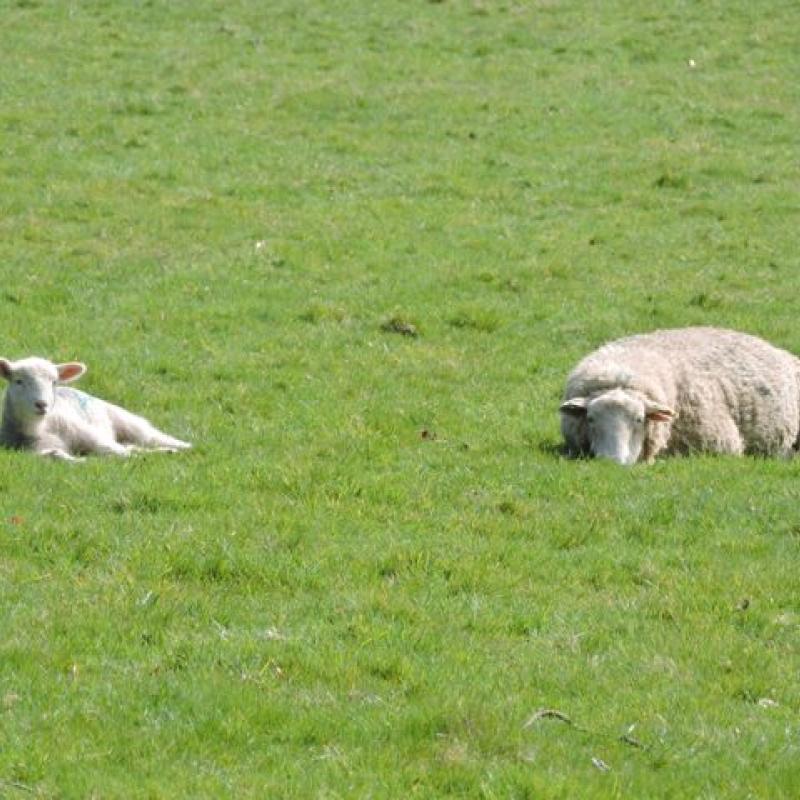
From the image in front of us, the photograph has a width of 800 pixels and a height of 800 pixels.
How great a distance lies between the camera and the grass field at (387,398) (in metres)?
8.02

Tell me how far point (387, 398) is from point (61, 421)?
3075 millimetres

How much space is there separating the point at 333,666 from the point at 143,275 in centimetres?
1135

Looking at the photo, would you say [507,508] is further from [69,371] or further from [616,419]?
[69,371]

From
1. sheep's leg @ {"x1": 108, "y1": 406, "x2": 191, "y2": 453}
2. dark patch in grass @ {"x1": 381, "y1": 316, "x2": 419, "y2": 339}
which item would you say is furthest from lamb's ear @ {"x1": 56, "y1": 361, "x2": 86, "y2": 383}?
dark patch in grass @ {"x1": 381, "y1": 316, "x2": 419, "y2": 339}

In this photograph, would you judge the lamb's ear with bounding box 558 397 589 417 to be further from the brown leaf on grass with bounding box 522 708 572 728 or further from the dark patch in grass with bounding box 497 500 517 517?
the brown leaf on grass with bounding box 522 708 572 728

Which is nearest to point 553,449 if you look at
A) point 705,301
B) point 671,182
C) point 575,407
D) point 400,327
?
point 575,407

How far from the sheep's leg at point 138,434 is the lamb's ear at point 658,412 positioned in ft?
11.7

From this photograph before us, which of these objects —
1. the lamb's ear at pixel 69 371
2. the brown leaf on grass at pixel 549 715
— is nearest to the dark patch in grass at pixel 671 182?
the lamb's ear at pixel 69 371

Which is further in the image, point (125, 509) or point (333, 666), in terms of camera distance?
point (125, 509)

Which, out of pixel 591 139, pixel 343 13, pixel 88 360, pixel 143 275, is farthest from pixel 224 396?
pixel 343 13

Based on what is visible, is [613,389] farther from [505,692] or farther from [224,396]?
[505,692]

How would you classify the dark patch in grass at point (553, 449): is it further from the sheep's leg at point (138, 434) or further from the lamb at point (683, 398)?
the sheep's leg at point (138, 434)

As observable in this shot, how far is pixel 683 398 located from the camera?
14.6m

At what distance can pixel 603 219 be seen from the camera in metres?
22.6
